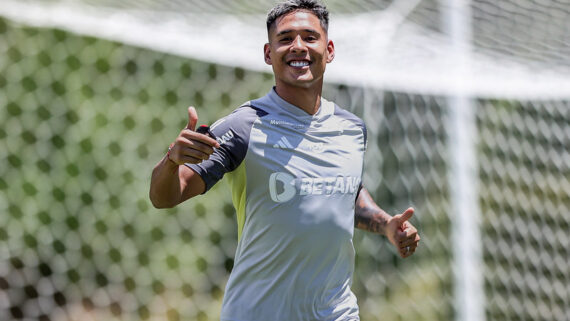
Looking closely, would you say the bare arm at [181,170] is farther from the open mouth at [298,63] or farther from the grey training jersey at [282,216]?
the open mouth at [298,63]

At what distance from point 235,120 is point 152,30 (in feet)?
7.23

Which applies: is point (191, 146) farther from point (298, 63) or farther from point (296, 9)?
point (296, 9)

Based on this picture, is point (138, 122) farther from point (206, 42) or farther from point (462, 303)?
point (462, 303)

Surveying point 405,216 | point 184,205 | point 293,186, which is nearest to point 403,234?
point 405,216

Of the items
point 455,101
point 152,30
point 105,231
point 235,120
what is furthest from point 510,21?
point 105,231

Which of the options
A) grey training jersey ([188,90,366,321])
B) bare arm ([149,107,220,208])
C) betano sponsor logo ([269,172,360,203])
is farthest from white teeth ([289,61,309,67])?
bare arm ([149,107,220,208])

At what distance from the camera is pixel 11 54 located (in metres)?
5.62

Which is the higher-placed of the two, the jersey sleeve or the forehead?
the forehead

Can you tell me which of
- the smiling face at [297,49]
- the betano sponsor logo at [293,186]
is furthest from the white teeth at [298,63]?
the betano sponsor logo at [293,186]

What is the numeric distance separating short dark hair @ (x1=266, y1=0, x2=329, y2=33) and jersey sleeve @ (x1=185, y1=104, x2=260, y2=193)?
0.93 feet

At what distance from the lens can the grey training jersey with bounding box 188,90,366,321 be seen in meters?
1.80

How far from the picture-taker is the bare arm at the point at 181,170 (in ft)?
5.08

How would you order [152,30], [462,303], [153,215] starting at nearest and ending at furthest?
[462,303] → [152,30] → [153,215]

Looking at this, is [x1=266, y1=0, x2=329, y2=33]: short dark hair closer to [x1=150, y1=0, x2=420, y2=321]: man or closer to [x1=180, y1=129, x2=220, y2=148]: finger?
[x1=150, y1=0, x2=420, y2=321]: man
